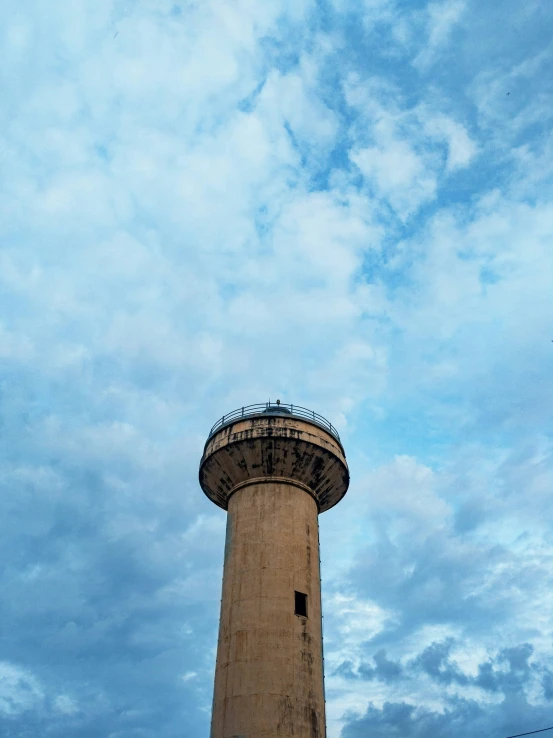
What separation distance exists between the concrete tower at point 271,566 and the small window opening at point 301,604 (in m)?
0.04

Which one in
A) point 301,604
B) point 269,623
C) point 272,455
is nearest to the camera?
point 269,623

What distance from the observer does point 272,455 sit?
27.8 m

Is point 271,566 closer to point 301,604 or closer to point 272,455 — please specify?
point 301,604

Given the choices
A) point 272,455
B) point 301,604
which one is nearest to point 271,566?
point 301,604

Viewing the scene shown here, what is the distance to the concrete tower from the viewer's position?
23.1 metres

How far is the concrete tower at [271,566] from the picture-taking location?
23078 millimetres

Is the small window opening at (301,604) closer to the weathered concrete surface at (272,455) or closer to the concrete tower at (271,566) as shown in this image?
the concrete tower at (271,566)

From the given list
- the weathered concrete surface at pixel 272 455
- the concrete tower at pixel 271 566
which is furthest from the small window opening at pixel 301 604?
the weathered concrete surface at pixel 272 455

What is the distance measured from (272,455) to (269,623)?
673 cm

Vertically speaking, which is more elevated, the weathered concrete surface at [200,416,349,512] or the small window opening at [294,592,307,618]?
the weathered concrete surface at [200,416,349,512]

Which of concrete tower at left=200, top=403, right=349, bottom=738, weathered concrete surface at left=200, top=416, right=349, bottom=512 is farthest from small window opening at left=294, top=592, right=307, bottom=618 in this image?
weathered concrete surface at left=200, top=416, right=349, bottom=512

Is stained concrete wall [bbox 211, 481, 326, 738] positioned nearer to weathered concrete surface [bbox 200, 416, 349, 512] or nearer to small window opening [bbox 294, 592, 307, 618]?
small window opening [bbox 294, 592, 307, 618]

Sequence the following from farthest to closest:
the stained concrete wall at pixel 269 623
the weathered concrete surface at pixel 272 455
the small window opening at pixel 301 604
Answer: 1. the weathered concrete surface at pixel 272 455
2. the small window opening at pixel 301 604
3. the stained concrete wall at pixel 269 623

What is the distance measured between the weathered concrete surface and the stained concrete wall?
2.30ft
